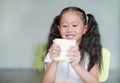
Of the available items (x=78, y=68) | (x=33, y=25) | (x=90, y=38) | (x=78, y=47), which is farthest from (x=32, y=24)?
(x=78, y=68)

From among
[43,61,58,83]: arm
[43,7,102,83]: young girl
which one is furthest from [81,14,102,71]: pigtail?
[43,61,58,83]: arm

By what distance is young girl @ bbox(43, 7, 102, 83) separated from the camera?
987mm

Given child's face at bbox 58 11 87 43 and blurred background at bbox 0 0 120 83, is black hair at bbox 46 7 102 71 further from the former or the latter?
blurred background at bbox 0 0 120 83

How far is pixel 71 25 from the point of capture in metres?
1.06

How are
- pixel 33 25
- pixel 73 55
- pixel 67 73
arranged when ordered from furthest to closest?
pixel 33 25, pixel 67 73, pixel 73 55

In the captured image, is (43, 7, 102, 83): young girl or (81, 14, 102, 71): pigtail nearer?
(43, 7, 102, 83): young girl

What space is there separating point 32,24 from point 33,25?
0.01 meters

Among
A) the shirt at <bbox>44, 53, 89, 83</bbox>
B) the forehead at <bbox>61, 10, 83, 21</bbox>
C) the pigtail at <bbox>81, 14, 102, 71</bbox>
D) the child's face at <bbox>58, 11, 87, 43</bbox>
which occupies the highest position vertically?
the forehead at <bbox>61, 10, 83, 21</bbox>

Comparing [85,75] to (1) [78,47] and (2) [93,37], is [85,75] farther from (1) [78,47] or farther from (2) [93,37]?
(2) [93,37]

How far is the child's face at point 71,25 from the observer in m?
1.05

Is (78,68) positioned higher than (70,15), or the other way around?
(70,15)

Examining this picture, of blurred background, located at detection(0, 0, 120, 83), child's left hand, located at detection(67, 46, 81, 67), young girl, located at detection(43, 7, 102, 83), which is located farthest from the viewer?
blurred background, located at detection(0, 0, 120, 83)

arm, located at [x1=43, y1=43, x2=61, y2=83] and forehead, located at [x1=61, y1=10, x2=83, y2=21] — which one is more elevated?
forehead, located at [x1=61, y1=10, x2=83, y2=21]

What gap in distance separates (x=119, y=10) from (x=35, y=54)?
0.70 metres
